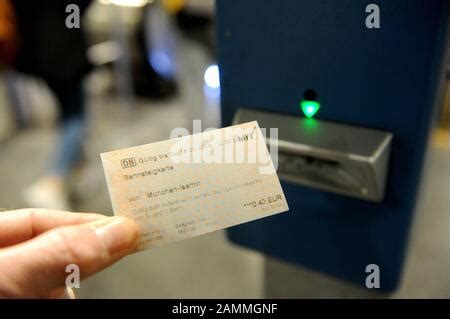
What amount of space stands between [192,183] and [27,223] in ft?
0.60

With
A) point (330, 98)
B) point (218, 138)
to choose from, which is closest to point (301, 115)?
point (330, 98)

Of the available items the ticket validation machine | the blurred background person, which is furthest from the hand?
the blurred background person

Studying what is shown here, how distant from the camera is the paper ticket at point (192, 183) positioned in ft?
1.36

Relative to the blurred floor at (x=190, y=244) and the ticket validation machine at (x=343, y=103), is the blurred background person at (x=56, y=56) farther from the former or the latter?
the ticket validation machine at (x=343, y=103)

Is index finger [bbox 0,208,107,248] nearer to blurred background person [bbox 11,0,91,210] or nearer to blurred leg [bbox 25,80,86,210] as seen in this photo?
blurred background person [bbox 11,0,91,210]

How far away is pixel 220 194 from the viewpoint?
0.43 meters

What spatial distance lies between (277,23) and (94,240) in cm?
32

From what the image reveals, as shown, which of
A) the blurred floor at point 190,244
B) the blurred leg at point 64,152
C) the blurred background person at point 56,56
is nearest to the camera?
the blurred floor at point 190,244

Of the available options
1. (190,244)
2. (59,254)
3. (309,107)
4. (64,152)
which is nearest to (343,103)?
(309,107)

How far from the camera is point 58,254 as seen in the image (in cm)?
39

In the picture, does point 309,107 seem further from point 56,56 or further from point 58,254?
point 56,56

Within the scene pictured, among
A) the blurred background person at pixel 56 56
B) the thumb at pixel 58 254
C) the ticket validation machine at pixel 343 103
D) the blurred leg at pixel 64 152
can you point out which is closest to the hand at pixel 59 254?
the thumb at pixel 58 254

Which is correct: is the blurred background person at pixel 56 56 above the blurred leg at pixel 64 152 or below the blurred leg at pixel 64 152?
above

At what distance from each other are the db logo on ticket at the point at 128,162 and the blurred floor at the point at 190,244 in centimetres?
6
